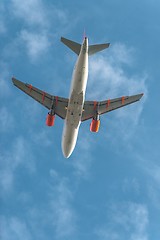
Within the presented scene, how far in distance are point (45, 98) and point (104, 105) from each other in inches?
384

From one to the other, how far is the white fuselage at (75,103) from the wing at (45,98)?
4715 mm

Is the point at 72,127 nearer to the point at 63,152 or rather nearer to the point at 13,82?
the point at 63,152

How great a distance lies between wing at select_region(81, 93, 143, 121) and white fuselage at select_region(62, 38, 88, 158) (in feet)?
14.2

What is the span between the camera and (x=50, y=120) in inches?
2857

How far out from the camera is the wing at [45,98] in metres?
74.2

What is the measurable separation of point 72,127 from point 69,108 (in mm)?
3386

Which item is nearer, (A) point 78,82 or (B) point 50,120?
(A) point 78,82

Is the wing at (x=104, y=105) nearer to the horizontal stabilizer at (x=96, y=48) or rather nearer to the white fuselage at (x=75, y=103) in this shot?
the white fuselage at (x=75, y=103)

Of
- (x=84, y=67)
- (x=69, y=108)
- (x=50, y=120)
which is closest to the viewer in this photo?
(x=84, y=67)

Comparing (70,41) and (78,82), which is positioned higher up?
(70,41)

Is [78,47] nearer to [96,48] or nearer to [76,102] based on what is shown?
[96,48]

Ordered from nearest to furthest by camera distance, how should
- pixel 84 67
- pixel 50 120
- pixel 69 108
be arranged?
pixel 84 67 < pixel 69 108 < pixel 50 120

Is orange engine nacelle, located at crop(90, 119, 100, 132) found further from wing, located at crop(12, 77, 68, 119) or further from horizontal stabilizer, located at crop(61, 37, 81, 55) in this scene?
horizontal stabilizer, located at crop(61, 37, 81, 55)

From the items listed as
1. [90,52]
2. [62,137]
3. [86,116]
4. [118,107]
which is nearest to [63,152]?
[62,137]
